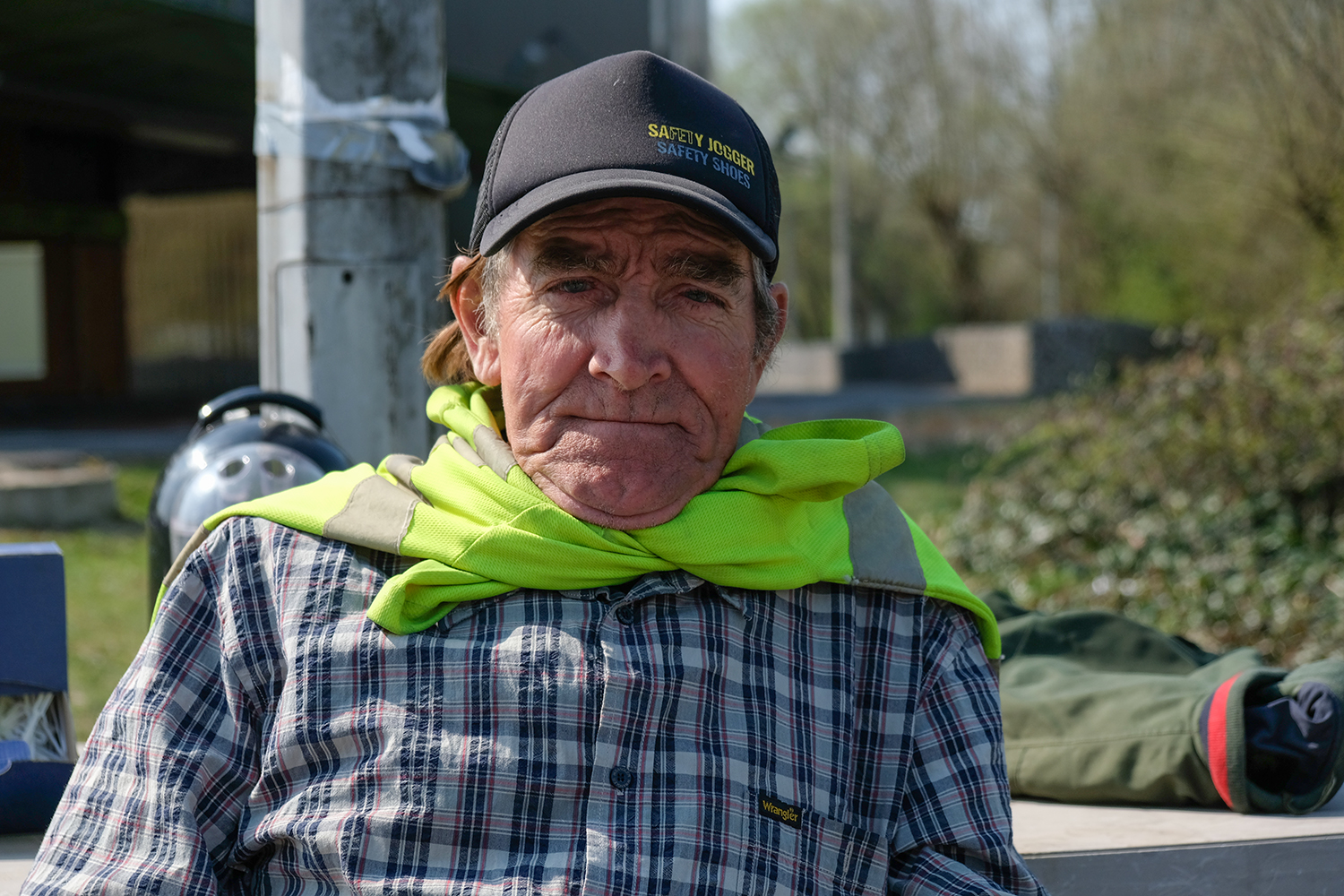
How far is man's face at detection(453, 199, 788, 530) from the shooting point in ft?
5.75

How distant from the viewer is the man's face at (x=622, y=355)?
69.1 inches

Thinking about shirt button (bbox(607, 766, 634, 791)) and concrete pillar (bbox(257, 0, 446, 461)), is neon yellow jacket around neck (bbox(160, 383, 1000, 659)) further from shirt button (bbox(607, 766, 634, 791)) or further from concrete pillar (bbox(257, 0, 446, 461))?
concrete pillar (bbox(257, 0, 446, 461))

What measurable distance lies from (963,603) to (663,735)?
0.49 meters

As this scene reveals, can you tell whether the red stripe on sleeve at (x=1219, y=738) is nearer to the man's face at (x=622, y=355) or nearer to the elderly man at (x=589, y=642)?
the elderly man at (x=589, y=642)

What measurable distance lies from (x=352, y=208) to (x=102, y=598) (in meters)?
3.94

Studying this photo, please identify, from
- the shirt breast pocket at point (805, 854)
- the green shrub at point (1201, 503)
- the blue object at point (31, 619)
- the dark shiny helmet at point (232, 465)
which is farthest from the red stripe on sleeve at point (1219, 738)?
the green shrub at point (1201, 503)

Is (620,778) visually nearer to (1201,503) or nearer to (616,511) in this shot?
(616,511)

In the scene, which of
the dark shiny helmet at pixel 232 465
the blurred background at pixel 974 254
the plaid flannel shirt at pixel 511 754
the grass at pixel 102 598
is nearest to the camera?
the plaid flannel shirt at pixel 511 754

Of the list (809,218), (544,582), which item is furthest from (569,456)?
(809,218)

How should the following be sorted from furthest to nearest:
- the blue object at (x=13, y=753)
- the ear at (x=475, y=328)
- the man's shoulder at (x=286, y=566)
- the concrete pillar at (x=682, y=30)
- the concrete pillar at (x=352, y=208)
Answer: the concrete pillar at (x=682, y=30)
the concrete pillar at (x=352, y=208)
the blue object at (x=13, y=753)
the ear at (x=475, y=328)
the man's shoulder at (x=286, y=566)

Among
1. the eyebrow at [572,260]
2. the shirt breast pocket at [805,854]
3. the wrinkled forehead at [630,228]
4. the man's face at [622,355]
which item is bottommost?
the shirt breast pocket at [805,854]

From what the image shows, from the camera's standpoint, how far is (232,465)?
275 centimetres

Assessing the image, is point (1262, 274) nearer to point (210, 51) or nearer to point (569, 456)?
point (210, 51)

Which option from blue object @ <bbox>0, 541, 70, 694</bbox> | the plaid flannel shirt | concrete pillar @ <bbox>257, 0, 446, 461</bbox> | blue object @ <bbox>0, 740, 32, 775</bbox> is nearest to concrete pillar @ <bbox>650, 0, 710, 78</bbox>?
concrete pillar @ <bbox>257, 0, 446, 461</bbox>
